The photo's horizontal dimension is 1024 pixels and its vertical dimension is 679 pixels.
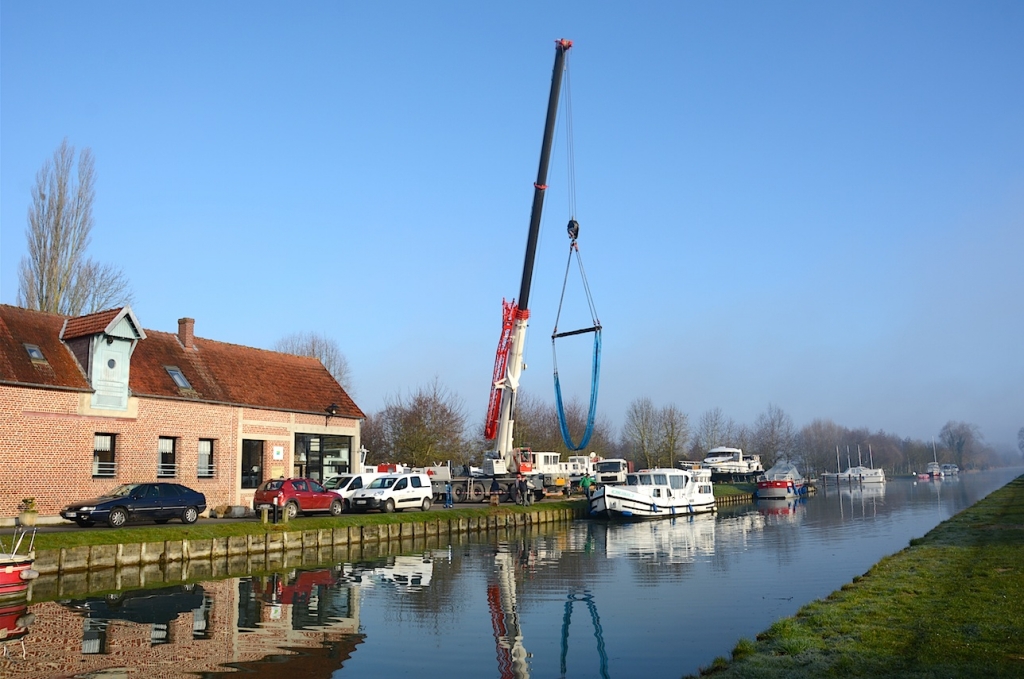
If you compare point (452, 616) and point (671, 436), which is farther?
point (671, 436)

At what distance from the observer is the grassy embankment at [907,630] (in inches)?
387

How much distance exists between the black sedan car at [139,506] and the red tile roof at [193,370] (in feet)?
16.9

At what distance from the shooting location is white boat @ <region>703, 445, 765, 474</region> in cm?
8088

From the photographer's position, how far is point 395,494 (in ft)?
118

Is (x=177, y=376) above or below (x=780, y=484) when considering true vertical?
above

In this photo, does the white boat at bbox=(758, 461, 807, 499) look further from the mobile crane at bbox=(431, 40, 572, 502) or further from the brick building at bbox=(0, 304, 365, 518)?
the brick building at bbox=(0, 304, 365, 518)

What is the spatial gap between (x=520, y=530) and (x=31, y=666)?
27911 millimetres

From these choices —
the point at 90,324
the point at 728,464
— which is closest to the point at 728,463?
the point at 728,464

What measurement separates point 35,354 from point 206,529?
9904 millimetres

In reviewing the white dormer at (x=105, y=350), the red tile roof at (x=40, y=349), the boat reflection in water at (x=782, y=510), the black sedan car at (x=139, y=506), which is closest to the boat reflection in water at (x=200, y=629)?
the black sedan car at (x=139, y=506)

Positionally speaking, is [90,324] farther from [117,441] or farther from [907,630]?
[907,630]

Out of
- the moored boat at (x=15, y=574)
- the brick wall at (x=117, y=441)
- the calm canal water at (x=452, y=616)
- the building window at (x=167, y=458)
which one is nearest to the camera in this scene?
the calm canal water at (x=452, y=616)

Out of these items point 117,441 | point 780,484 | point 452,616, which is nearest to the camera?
point 452,616

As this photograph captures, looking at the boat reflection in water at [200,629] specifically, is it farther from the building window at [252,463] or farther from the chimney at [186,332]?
the chimney at [186,332]
